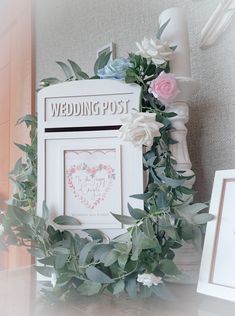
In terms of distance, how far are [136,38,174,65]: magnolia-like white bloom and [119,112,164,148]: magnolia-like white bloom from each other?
0.48 ft

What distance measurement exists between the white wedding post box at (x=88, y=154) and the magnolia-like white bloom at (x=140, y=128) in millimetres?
58

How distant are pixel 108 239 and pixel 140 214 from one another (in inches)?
4.2

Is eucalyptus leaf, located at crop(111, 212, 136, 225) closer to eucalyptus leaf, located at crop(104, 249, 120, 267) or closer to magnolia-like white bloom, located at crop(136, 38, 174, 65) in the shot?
eucalyptus leaf, located at crop(104, 249, 120, 267)

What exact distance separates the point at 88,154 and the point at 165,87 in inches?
8.5

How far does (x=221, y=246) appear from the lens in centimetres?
56

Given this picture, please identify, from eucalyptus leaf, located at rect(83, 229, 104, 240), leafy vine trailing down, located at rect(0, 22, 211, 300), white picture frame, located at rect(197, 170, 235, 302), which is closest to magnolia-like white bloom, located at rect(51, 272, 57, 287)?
leafy vine trailing down, located at rect(0, 22, 211, 300)

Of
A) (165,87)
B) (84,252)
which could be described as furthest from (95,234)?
(165,87)

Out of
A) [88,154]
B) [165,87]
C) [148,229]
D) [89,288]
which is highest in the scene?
[165,87]

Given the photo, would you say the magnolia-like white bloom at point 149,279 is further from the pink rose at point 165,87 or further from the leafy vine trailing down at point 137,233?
the pink rose at point 165,87

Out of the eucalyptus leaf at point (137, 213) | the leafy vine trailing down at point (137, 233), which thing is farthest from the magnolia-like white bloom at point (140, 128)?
the eucalyptus leaf at point (137, 213)

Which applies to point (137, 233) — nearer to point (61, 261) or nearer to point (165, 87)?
point (61, 261)

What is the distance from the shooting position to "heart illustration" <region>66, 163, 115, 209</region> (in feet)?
2.19

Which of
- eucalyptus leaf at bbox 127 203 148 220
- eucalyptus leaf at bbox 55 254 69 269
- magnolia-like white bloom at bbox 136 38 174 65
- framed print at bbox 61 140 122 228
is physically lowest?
eucalyptus leaf at bbox 55 254 69 269

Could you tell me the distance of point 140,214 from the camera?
58 centimetres
